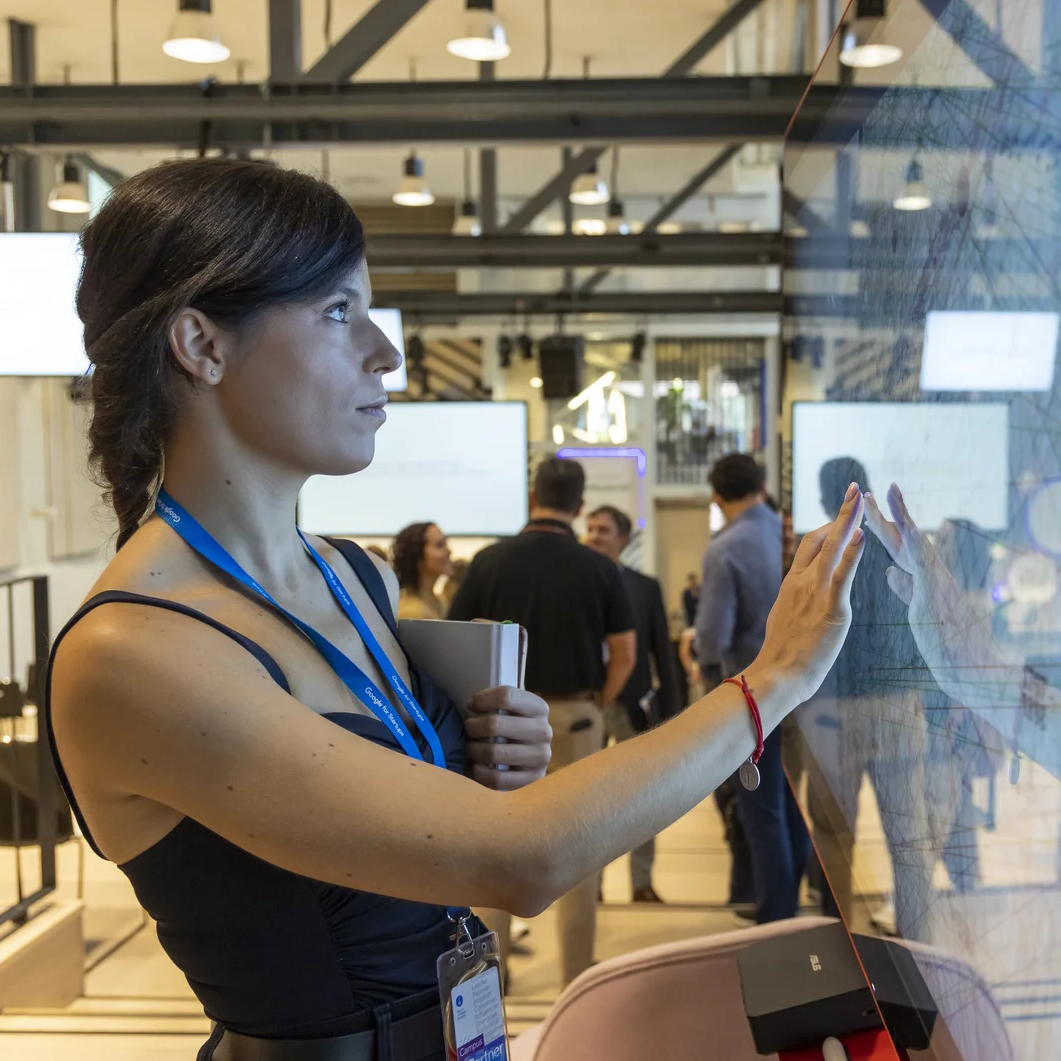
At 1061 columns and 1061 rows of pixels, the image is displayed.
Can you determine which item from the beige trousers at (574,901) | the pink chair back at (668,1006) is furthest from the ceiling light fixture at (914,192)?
the beige trousers at (574,901)

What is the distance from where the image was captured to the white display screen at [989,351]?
686mm

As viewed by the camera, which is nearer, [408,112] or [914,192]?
[914,192]

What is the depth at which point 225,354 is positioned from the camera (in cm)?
110

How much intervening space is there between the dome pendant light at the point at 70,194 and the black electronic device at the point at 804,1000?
6.27 meters

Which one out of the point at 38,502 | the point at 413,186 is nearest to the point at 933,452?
the point at 413,186

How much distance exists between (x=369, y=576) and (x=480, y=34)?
3.77 metres

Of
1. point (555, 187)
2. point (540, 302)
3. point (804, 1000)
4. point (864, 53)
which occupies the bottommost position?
point (804, 1000)

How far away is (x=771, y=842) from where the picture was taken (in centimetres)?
401

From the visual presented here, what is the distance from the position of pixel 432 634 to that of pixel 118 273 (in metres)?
0.50

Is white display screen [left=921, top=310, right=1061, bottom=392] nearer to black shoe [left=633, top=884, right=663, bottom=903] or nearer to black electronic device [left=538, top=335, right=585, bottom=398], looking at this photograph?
black shoe [left=633, top=884, right=663, bottom=903]

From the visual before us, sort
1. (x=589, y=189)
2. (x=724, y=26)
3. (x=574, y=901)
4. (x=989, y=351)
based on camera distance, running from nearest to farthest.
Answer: (x=989, y=351) < (x=574, y=901) < (x=724, y=26) < (x=589, y=189)

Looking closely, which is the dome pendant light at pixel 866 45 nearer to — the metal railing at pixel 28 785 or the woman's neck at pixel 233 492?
the woman's neck at pixel 233 492

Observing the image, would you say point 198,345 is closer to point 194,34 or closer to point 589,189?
point 194,34

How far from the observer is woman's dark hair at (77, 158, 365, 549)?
106cm
